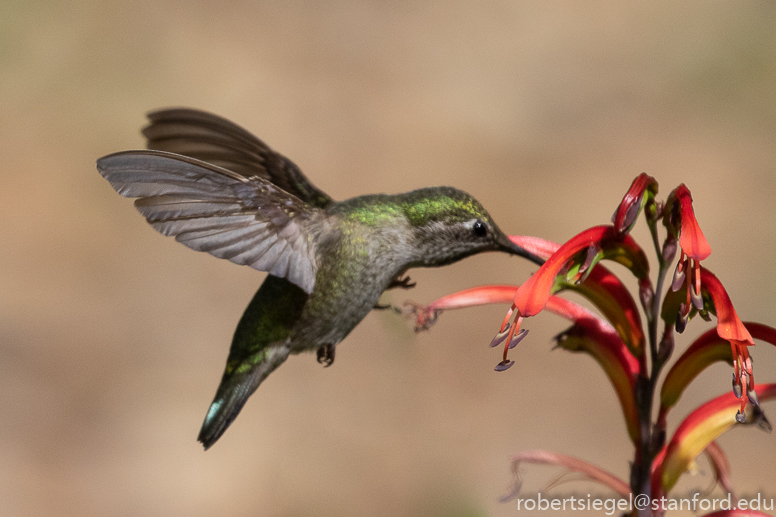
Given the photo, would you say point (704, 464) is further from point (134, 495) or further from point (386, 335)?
point (134, 495)

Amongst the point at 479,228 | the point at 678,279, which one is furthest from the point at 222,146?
the point at 678,279

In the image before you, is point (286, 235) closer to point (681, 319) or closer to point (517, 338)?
point (517, 338)

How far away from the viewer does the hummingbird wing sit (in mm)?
1931

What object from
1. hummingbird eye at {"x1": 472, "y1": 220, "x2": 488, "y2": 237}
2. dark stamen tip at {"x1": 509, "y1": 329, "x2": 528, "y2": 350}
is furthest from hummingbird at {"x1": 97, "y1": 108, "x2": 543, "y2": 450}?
dark stamen tip at {"x1": 509, "y1": 329, "x2": 528, "y2": 350}

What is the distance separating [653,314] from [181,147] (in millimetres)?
1246

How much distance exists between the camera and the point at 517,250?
5.62 ft

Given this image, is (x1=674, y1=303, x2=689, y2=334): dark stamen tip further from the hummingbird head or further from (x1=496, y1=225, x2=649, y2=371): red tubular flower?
the hummingbird head

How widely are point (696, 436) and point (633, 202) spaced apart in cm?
50

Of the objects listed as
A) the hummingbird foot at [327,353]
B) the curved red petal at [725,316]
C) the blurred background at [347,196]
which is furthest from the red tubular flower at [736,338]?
the blurred background at [347,196]

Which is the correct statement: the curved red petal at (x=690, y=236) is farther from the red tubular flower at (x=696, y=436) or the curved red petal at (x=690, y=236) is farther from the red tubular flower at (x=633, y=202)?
the red tubular flower at (x=696, y=436)

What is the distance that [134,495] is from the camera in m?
4.09

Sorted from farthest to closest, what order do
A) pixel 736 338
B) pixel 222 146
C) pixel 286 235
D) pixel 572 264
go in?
pixel 222 146
pixel 286 235
pixel 572 264
pixel 736 338

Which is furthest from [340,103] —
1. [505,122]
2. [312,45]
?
[505,122]

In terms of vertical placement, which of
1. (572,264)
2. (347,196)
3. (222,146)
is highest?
(347,196)
